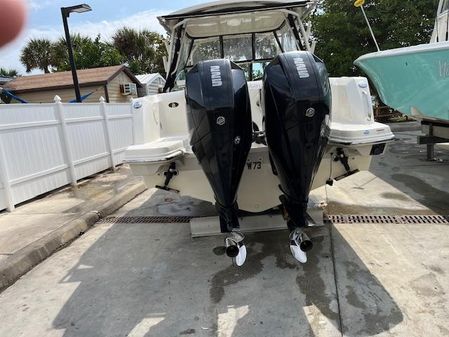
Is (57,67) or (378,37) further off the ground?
(57,67)

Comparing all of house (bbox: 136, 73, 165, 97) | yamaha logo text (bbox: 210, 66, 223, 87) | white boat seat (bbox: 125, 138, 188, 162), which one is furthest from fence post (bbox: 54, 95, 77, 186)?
house (bbox: 136, 73, 165, 97)

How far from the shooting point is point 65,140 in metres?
6.91

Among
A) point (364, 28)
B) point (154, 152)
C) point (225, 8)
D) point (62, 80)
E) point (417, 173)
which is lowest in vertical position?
point (417, 173)

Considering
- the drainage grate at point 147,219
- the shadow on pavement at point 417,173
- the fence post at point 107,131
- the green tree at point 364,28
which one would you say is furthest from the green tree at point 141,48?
the drainage grate at point 147,219

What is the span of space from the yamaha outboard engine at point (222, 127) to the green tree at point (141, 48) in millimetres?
29064

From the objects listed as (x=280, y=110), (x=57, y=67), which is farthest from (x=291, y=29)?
(x=57, y=67)

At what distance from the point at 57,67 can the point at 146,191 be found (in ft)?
91.8

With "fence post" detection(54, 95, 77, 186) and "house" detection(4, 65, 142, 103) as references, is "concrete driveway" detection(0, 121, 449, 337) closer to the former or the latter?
"fence post" detection(54, 95, 77, 186)

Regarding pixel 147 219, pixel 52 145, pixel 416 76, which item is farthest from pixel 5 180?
pixel 416 76

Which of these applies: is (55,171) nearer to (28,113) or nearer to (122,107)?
(28,113)

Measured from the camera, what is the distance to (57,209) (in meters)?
5.47

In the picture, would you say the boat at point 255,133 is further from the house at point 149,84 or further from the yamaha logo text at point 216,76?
the house at point 149,84

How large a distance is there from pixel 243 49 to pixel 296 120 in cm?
302

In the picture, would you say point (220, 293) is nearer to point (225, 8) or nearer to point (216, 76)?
point (216, 76)
